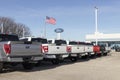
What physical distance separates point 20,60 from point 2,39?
6.21 ft

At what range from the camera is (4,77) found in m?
14.8

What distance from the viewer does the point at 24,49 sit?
54.4ft

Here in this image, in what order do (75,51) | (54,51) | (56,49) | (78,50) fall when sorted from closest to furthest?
(54,51) → (56,49) → (75,51) → (78,50)

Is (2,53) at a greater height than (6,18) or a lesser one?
lesser

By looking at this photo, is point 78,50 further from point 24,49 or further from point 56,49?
point 24,49

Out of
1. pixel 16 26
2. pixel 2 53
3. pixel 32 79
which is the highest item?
pixel 16 26

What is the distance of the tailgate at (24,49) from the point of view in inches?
626

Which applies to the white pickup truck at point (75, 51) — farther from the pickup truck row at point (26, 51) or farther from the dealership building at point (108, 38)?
the dealership building at point (108, 38)

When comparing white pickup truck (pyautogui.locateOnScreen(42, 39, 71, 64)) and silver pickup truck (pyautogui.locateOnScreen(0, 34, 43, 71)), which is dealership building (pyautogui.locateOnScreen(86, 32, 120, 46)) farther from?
silver pickup truck (pyautogui.locateOnScreen(0, 34, 43, 71))

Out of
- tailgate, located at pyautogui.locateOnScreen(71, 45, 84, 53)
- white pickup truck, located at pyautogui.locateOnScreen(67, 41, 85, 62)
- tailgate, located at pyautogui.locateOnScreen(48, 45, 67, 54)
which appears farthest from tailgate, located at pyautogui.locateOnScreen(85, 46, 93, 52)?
tailgate, located at pyautogui.locateOnScreen(48, 45, 67, 54)

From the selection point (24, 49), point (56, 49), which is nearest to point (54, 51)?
point (56, 49)

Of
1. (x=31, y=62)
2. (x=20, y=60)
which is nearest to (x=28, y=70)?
(x=31, y=62)

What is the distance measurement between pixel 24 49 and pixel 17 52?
60cm

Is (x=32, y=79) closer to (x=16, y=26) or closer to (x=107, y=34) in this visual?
(x=16, y=26)
